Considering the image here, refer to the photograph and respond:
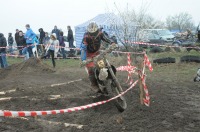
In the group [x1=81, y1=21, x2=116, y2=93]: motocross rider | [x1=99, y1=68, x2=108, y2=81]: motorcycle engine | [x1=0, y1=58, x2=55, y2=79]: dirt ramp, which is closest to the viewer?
[x1=99, y1=68, x2=108, y2=81]: motorcycle engine

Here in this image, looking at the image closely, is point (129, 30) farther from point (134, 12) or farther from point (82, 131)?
point (82, 131)

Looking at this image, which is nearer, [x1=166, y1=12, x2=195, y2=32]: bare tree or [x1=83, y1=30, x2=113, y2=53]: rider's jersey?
[x1=83, y1=30, x2=113, y2=53]: rider's jersey

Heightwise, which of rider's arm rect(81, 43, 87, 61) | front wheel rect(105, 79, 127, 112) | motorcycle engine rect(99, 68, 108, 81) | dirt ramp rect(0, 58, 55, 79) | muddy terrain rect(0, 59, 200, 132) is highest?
rider's arm rect(81, 43, 87, 61)

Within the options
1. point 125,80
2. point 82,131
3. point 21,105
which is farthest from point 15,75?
point 82,131

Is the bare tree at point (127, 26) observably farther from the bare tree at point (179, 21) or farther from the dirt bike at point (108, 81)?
the bare tree at point (179, 21)

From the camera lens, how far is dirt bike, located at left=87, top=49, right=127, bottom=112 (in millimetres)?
6891

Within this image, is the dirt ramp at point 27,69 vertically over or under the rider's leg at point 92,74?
under

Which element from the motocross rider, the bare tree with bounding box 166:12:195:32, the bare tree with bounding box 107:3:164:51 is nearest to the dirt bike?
the motocross rider

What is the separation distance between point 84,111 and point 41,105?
1121 mm

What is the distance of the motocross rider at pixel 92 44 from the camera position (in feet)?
25.4

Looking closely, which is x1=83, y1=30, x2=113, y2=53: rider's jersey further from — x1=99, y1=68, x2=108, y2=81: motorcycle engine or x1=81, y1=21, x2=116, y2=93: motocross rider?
x1=99, y1=68, x2=108, y2=81: motorcycle engine

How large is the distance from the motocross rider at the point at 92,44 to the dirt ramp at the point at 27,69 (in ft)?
23.7

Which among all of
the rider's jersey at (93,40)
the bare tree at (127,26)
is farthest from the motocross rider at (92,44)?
the bare tree at (127,26)

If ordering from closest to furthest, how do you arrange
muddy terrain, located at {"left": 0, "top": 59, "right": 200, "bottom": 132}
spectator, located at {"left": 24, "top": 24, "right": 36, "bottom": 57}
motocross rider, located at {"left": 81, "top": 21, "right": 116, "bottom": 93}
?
muddy terrain, located at {"left": 0, "top": 59, "right": 200, "bottom": 132} < motocross rider, located at {"left": 81, "top": 21, "right": 116, "bottom": 93} < spectator, located at {"left": 24, "top": 24, "right": 36, "bottom": 57}
